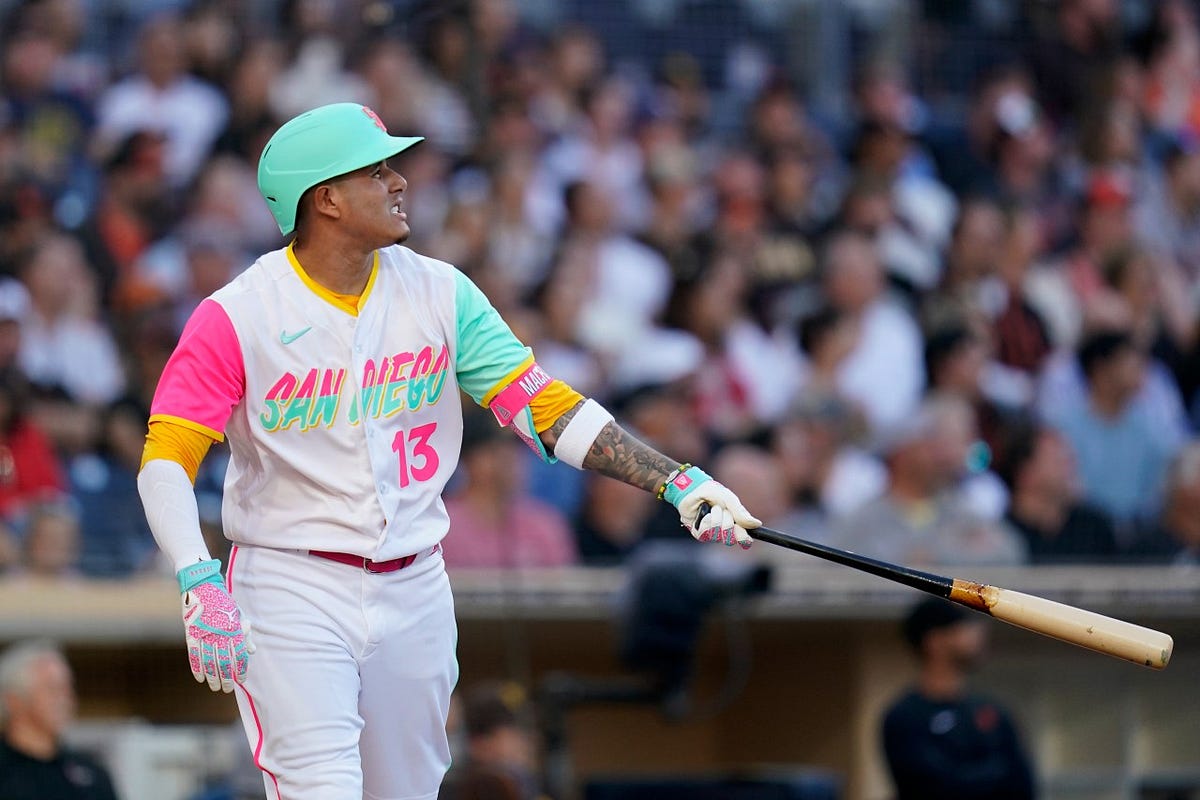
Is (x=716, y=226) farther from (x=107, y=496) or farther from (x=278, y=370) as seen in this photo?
(x=278, y=370)

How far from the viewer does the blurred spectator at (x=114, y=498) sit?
731 centimetres

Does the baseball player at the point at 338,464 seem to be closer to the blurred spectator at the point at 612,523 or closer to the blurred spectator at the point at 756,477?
the blurred spectator at the point at 612,523

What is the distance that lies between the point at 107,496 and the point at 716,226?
399cm

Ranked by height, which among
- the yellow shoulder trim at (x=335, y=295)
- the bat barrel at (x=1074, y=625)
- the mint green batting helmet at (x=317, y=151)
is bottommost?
the bat barrel at (x=1074, y=625)

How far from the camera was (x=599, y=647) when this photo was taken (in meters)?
7.90

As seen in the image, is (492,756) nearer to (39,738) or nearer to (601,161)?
(39,738)

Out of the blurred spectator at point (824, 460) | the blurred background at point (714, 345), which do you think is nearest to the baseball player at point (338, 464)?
the blurred background at point (714, 345)

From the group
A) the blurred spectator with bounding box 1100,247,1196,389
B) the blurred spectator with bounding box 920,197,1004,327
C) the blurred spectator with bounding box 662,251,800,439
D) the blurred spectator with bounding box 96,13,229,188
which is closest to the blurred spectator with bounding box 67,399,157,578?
the blurred spectator with bounding box 96,13,229,188

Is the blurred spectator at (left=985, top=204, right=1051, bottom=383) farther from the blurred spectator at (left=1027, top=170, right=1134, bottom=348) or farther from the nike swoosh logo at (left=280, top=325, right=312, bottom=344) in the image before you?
the nike swoosh logo at (left=280, top=325, right=312, bottom=344)

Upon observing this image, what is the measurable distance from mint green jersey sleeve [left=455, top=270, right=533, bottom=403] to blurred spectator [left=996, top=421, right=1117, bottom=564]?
4.53 metres

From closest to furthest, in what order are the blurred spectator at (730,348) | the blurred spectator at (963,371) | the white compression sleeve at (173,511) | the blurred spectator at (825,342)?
1. the white compression sleeve at (173,511)
2. the blurred spectator at (963,371)
3. the blurred spectator at (730,348)
4. the blurred spectator at (825,342)

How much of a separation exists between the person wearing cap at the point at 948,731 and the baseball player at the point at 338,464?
2.90 meters

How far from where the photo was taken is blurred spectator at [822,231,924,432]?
9.58 meters

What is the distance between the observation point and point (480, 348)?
439 cm
